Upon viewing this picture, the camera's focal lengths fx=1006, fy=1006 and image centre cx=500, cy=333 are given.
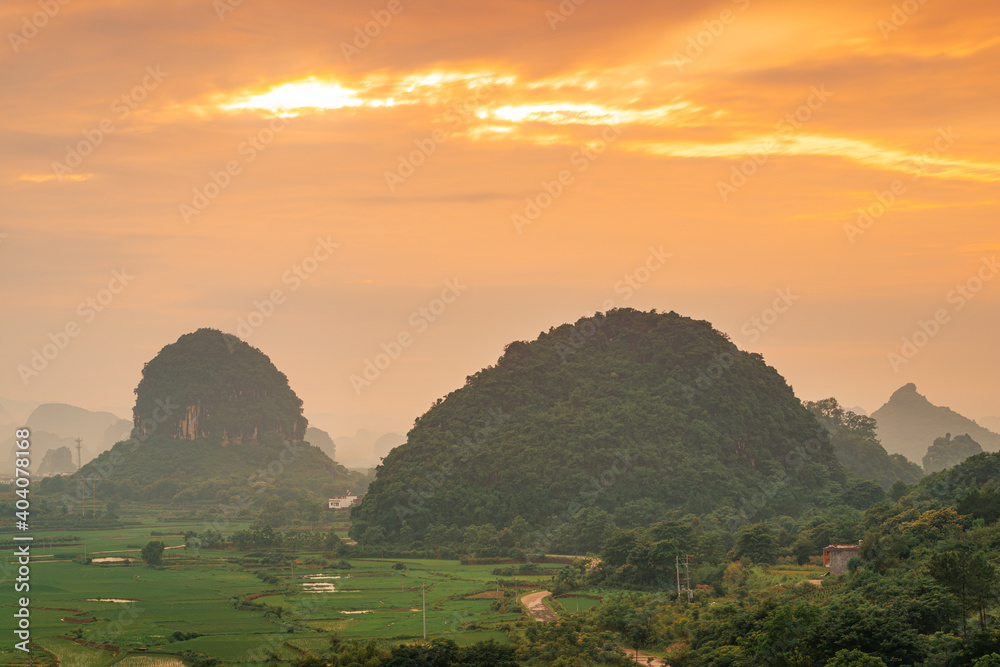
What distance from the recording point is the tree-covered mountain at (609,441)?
2197 inches

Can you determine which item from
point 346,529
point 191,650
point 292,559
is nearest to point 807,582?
point 191,650

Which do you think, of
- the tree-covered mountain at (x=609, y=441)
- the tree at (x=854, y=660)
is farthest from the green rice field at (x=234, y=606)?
the tree at (x=854, y=660)

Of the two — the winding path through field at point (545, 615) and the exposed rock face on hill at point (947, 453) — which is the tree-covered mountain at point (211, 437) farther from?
the winding path through field at point (545, 615)

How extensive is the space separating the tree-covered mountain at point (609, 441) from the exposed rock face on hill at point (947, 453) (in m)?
29.7

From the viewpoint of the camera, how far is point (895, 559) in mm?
31453

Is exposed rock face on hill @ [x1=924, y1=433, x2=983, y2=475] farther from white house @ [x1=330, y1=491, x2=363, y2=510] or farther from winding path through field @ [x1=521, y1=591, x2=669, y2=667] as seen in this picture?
winding path through field @ [x1=521, y1=591, x2=669, y2=667]

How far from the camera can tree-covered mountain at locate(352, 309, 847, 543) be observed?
183 feet

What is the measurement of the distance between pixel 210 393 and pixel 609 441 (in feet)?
175

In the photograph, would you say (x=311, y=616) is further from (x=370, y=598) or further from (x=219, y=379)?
(x=219, y=379)

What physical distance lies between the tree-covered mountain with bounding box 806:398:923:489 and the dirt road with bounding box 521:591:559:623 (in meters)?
36.8

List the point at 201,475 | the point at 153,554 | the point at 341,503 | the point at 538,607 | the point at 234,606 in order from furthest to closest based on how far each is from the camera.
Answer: the point at 201,475
the point at 341,503
the point at 153,554
the point at 234,606
the point at 538,607

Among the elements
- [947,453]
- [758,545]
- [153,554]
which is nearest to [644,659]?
[758,545]

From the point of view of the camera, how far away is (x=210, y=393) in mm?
99625

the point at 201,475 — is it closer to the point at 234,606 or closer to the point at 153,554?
the point at 153,554
